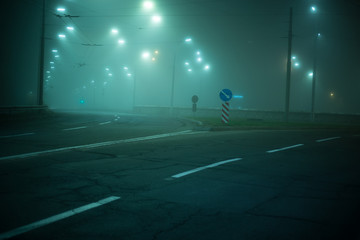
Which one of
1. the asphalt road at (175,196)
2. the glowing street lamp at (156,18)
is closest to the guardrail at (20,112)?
the glowing street lamp at (156,18)

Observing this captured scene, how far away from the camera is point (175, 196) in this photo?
557 centimetres

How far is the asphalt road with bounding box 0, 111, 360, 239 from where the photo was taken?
13.6 feet

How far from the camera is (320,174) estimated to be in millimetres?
7770

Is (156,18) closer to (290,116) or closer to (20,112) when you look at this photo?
(20,112)

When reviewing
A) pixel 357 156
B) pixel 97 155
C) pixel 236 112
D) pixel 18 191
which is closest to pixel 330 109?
pixel 236 112

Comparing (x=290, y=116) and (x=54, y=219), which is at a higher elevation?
(x=290, y=116)

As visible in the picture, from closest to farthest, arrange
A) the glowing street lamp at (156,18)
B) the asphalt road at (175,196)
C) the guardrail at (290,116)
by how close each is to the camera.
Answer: the asphalt road at (175,196), the glowing street lamp at (156,18), the guardrail at (290,116)

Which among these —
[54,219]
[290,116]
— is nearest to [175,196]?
[54,219]

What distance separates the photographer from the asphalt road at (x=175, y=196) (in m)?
4.16

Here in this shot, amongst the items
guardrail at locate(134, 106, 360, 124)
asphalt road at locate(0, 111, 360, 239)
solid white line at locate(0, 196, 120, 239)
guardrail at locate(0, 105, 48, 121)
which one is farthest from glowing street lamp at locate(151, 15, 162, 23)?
solid white line at locate(0, 196, 120, 239)

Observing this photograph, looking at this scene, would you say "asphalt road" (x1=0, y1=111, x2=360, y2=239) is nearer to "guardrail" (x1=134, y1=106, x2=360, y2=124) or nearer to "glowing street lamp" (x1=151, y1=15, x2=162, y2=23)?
"glowing street lamp" (x1=151, y1=15, x2=162, y2=23)

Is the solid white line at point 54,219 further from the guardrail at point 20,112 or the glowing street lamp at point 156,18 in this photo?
the glowing street lamp at point 156,18

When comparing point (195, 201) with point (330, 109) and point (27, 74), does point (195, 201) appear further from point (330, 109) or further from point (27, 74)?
point (330, 109)

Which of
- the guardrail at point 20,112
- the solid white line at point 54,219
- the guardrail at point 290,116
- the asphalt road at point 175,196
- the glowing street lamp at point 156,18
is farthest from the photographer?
the guardrail at point 290,116
